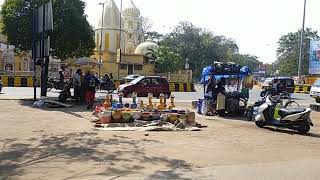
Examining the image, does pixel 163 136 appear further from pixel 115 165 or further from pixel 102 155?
pixel 115 165

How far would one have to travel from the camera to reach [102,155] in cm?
813

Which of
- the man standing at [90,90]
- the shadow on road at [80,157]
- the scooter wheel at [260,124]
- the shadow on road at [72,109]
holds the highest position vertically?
the man standing at [90,90]

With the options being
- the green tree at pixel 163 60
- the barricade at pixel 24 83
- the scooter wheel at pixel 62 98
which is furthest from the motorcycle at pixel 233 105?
the green tree at pixel 163 60

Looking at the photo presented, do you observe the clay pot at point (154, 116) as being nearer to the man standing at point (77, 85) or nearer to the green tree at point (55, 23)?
the man standing at point (77, 85)

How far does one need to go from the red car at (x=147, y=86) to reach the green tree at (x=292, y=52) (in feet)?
180

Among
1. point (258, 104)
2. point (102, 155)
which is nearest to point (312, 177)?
point (102, 155)

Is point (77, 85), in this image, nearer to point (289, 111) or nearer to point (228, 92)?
point (228, 92)

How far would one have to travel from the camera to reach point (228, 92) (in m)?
→ 16.6

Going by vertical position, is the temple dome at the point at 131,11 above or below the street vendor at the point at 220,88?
above

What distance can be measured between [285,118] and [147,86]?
1516 cm

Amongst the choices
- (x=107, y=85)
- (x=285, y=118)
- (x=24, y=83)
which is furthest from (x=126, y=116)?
(x=24, y=83)

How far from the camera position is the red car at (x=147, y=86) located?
26175mm

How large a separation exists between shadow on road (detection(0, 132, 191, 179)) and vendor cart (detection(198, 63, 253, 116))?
662 cm

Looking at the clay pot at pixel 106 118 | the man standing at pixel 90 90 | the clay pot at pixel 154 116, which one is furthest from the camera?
the man standing at pixel 90 90
